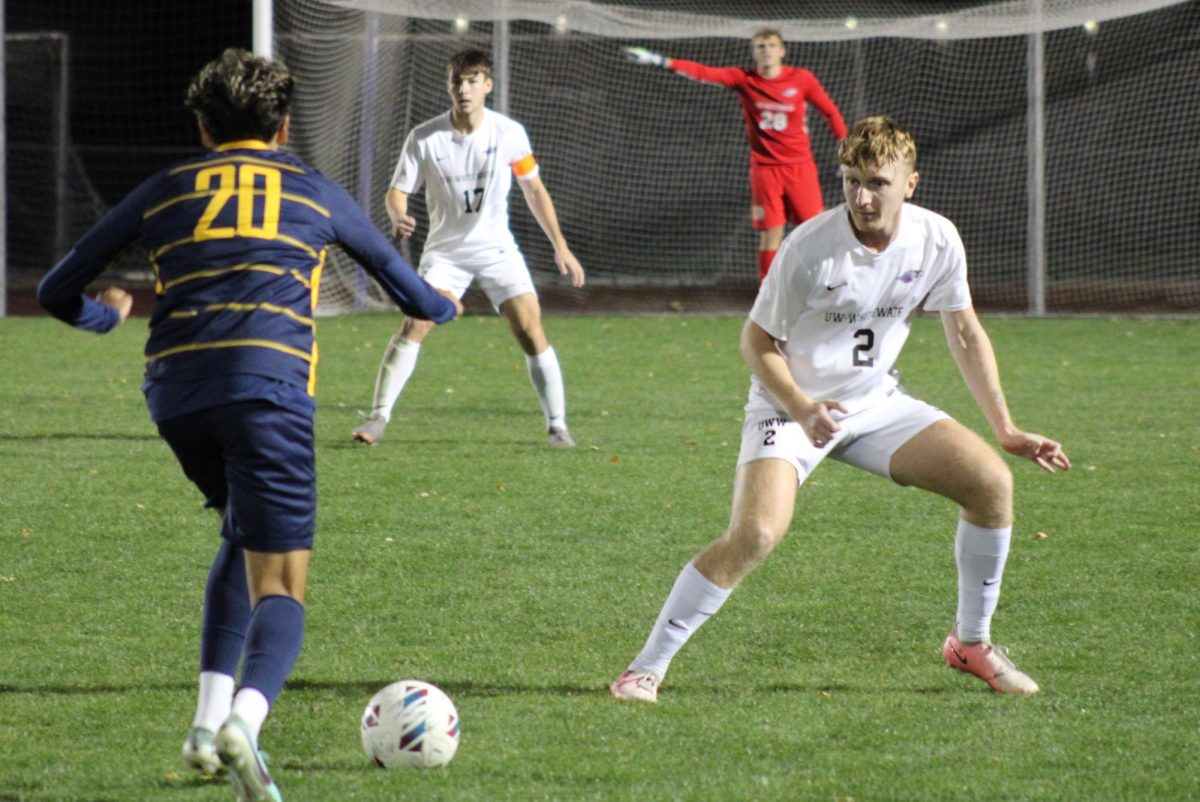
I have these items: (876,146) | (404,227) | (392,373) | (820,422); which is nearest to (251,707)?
(820,422)

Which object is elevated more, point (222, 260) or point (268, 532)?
point (222, 260)

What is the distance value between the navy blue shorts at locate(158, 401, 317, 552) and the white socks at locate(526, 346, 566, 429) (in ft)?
16.7

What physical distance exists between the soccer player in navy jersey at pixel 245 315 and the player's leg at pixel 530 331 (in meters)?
5.05

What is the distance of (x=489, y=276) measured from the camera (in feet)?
28.2

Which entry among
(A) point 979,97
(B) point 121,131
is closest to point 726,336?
(A) point 979,97

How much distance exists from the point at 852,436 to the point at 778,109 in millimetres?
9449

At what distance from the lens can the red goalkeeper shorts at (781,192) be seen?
534 inches

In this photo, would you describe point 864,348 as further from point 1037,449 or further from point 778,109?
point 778,109

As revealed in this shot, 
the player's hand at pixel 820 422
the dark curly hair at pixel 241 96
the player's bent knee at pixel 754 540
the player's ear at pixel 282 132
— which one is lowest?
the player's bent knee at pixel 754 540

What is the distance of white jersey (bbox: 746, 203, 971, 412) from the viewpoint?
4.19m

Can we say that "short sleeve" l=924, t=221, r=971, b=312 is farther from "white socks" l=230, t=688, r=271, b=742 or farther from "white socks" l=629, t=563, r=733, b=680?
"white socks" l=230, t=688, r=271, b=742

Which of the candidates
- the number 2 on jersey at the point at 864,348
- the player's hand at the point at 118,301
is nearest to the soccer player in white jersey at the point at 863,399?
the number 2 on jersey at the point at 864,348

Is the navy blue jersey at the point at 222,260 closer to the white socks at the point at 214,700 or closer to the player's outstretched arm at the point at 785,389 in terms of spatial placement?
the white socks at the point at 214,700

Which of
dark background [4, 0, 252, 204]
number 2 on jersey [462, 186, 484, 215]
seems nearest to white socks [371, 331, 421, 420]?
number 2 on jersey [462, 186, 484, 215]
